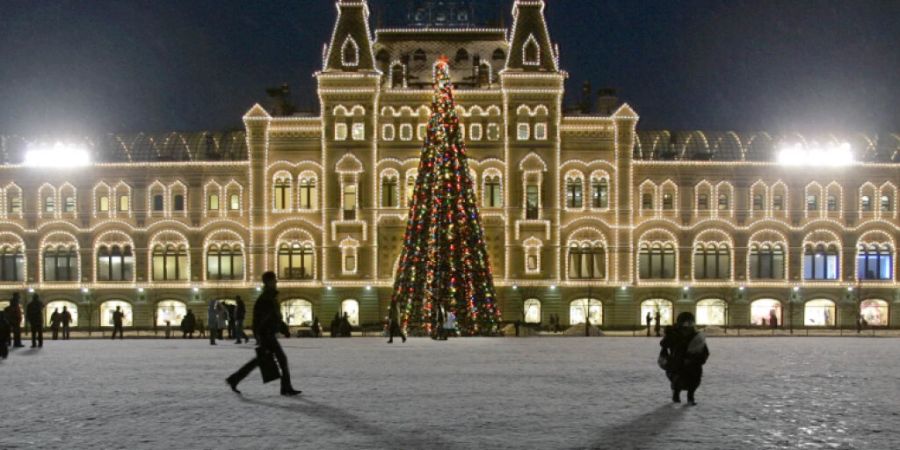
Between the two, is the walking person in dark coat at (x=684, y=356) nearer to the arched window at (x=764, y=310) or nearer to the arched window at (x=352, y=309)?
the arched window at (x=352, y=309)

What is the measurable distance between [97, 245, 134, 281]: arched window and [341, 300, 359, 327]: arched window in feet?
43.0

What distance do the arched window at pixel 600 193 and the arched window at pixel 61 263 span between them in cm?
3100

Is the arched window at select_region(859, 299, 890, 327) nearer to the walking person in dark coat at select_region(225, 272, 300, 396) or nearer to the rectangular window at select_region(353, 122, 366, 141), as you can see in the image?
the rectangular window at select_region(353, 122, 366, 141)

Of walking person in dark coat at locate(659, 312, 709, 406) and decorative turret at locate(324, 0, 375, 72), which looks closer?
walking person in dark coat at locate(659, 312, 709, 406)

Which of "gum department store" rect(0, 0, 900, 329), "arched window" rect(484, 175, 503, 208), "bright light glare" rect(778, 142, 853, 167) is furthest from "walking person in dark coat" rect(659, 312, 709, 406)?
"bright light glare" rect(778, 142, 853, 167)

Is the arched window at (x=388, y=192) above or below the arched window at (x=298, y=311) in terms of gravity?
above

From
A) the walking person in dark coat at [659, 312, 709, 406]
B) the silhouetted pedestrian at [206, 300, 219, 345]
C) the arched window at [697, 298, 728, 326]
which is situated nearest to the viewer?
the walking person in dark coat at [659, 312, 709, 406]

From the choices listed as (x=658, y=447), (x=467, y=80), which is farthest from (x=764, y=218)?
(x=658, y=447)

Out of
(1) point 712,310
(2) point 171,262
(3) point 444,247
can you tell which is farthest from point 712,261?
(2) point 171,262

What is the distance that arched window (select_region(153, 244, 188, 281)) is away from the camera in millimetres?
63781

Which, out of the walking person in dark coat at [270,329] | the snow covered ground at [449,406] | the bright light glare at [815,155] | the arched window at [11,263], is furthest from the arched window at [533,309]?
the walking person in dark coat at [270,329]

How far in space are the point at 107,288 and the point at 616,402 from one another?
175 feet

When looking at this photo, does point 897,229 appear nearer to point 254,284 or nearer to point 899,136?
point 899,136

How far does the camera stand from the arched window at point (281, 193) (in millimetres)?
63000
